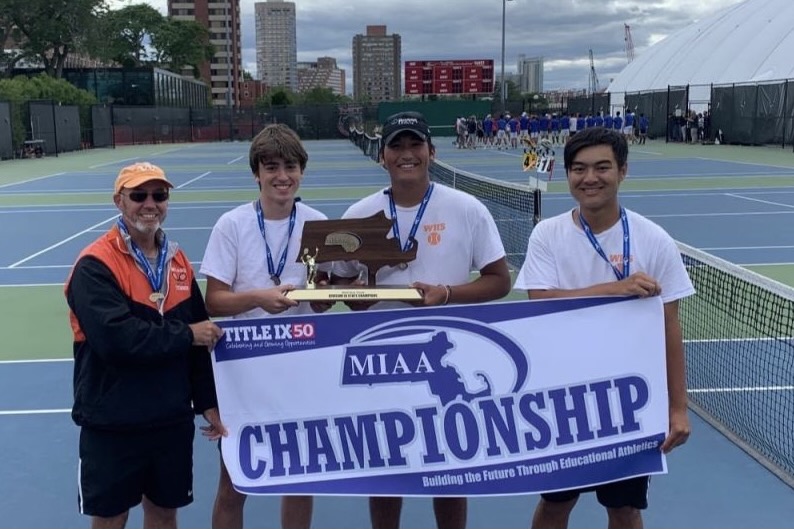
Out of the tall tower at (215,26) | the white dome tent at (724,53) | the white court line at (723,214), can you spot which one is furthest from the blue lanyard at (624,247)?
the tall tower at (215,26)

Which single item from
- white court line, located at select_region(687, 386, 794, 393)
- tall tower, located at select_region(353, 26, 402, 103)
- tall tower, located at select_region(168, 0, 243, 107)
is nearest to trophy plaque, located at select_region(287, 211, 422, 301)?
white court line, located at select_region(687, 386, 794, 393)

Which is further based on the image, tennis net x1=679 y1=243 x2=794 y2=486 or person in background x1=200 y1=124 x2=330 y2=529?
tennis net x1=679 y1=243 x2=794 y2=486

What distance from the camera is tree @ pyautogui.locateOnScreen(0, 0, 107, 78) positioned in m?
54.0

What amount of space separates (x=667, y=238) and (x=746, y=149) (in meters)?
34.5

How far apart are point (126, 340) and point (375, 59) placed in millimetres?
185032

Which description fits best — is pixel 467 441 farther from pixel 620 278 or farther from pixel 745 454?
pixel 745 454

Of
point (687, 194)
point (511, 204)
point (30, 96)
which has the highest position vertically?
point (30, 96)

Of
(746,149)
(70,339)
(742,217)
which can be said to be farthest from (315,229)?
(746,149)

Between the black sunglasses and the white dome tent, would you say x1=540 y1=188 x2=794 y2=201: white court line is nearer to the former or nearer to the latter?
the black sunglasses

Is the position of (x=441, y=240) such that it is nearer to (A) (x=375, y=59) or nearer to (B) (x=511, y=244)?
(B) (x=511, y=244)

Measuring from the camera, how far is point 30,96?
124 ft

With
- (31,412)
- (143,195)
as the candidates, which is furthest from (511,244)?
(143,195)

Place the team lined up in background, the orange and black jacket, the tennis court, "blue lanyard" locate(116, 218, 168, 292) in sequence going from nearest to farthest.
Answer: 1. the orange and black jacket
2. "blue lanyard" locate(116, 218, 168, 292)
3. the tennis court
4. the team lined up in background

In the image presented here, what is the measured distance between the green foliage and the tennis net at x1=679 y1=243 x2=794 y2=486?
3149cm
